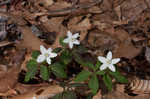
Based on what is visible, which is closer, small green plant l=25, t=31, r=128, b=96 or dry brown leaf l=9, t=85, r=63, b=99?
small green plant l=25, t=31, r=128, b=96

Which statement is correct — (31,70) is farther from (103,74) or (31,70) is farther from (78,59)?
(103,74)

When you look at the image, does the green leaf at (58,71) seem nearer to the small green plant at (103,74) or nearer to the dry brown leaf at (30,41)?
the small green plant at (103,74)

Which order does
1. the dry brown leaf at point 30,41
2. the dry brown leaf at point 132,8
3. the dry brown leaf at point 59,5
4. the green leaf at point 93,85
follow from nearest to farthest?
the green leaf at point 93,85
the dry brown leaf at point 30,41
the dry brown leaf at point 59,5
the dry brown leaf at point 132,8

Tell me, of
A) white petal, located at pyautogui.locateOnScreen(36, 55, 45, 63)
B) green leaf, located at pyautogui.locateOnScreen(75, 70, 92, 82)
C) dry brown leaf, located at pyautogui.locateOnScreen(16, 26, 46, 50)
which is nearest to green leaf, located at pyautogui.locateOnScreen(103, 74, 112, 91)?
green leaf, located at pyautogui.locateOnScreen(75, 70, 92, 82)

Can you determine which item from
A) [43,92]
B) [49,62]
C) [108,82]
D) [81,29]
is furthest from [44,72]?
[81,29]

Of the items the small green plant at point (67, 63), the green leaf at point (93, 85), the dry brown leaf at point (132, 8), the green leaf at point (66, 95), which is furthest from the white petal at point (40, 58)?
the dry brown leaf at point (132, 8)

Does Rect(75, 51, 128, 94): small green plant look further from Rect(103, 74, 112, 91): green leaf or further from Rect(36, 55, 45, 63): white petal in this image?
Rect(36, 55, 45, 63): white petal
